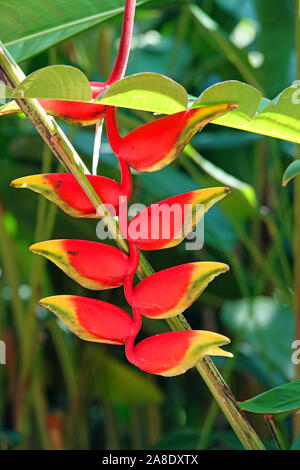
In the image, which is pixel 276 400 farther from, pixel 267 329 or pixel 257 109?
pixel 267 329

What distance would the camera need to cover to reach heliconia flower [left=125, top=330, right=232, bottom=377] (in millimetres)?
227

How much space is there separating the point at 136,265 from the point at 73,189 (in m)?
0.04

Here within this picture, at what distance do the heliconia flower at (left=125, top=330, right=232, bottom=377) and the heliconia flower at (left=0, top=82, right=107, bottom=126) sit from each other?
0.09 metres

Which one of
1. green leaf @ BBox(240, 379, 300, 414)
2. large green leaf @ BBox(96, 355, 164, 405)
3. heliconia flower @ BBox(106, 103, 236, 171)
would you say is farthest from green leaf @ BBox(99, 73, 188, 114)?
large green leaf @ BBox(96, 355, 164, 405)

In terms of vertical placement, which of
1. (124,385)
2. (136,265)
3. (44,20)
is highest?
(44,20)

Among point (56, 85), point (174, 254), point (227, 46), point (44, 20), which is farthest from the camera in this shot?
point (174, 254)

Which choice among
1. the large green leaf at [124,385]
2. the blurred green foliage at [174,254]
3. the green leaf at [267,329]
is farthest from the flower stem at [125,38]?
the large green leaf at [124,385]

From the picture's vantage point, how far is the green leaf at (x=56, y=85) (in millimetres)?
198

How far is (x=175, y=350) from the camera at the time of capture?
23 centimetres

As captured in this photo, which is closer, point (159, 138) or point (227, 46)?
point (159, 138)

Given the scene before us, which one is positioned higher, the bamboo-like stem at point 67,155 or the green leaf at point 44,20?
the green leaf at point 44,20

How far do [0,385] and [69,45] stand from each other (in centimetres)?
45

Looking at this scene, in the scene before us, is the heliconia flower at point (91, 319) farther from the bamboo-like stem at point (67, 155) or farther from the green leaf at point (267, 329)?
the green leaf at point (267, 329)

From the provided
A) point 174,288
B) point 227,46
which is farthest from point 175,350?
point 227,46
